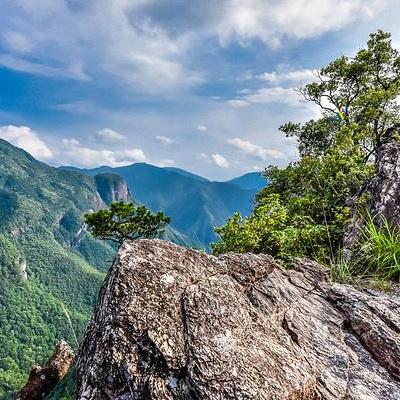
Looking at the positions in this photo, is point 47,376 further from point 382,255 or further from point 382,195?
point 382,195

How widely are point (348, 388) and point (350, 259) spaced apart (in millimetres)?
3397

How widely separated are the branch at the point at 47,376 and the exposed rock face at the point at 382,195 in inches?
431

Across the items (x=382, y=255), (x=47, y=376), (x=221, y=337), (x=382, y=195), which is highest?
(x=382, y=195)

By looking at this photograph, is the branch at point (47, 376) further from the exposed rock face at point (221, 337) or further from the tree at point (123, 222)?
the exposed rock face at point (221, 337)

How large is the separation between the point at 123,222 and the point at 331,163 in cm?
1403

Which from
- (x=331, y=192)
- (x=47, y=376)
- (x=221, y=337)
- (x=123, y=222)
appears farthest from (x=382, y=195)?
(x=123, y=222)

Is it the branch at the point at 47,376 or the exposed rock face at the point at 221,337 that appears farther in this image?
the branch at the point at 47,376

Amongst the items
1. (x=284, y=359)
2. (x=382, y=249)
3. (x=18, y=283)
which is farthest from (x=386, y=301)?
(x=18, y=283)

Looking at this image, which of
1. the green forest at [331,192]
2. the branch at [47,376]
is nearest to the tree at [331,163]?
the green forest at [331,192]

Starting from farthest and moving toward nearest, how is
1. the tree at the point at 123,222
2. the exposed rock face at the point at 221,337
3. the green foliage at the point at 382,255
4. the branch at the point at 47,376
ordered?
the tree at the point at 123,222 → the branch at the point at 47,376 → the green foliage at the point at 382,255 → the exposed rock face at the point at 221,337

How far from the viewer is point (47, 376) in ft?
42.4

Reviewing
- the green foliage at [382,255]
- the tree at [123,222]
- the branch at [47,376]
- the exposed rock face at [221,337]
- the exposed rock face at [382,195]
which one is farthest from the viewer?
the tree at [123,222]

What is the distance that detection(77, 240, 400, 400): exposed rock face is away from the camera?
326 cm

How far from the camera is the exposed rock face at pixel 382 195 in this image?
754 centimetres
